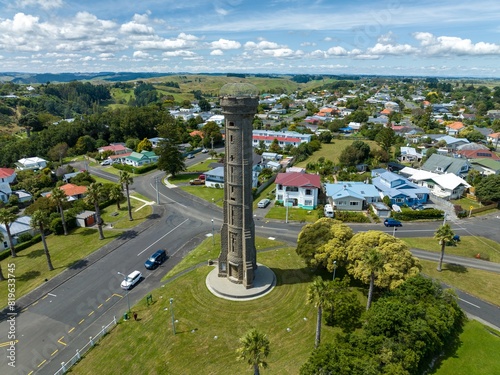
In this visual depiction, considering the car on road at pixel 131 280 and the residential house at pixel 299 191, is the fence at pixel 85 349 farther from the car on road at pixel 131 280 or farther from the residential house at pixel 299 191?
the residential house at pixel 299 191

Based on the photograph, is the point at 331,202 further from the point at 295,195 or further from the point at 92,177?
the point at 92,177

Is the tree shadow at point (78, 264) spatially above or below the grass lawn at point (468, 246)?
below

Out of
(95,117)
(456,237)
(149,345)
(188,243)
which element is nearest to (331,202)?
(456,237)

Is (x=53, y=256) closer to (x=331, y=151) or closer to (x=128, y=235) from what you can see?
(x=128, y=235)

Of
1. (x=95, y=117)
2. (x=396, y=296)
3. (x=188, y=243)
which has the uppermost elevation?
(x=95, y=117)

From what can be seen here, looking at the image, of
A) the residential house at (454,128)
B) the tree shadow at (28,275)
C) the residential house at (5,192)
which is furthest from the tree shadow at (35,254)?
the residential house at (454,128)

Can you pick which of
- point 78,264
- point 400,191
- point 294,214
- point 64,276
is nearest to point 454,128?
point 400,191
